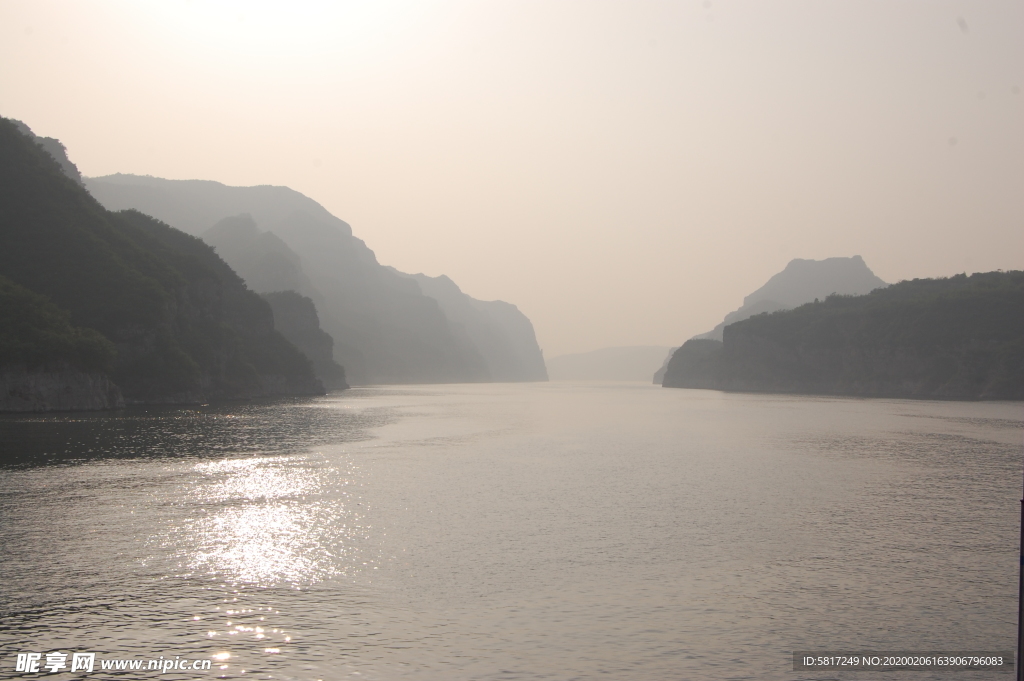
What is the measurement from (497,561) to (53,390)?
9841cm

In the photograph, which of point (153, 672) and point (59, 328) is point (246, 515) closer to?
point (153, 672)

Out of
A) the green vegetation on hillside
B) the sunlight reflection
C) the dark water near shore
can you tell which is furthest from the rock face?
the sunlight reflection

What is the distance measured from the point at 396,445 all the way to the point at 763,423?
59.5 metres

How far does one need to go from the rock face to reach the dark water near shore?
45.7 m

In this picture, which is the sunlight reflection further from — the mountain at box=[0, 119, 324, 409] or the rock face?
the mountain at box=[0, 119, 324, 409]

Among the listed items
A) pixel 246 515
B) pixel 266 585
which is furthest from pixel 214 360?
pixel 266 585

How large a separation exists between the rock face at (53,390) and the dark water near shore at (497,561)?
45.7 metres

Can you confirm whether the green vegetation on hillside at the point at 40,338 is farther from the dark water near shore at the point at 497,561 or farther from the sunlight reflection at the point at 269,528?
the sunlight reflection at the point at 269,528

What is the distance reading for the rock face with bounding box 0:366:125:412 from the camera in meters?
99.3

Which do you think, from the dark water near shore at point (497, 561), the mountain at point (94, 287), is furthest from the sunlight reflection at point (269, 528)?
the mountain at point (94, 287)

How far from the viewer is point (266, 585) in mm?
24328

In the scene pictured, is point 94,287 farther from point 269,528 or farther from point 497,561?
point 497,561

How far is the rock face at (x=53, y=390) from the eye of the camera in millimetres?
99312

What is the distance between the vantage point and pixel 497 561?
28.2 metres
